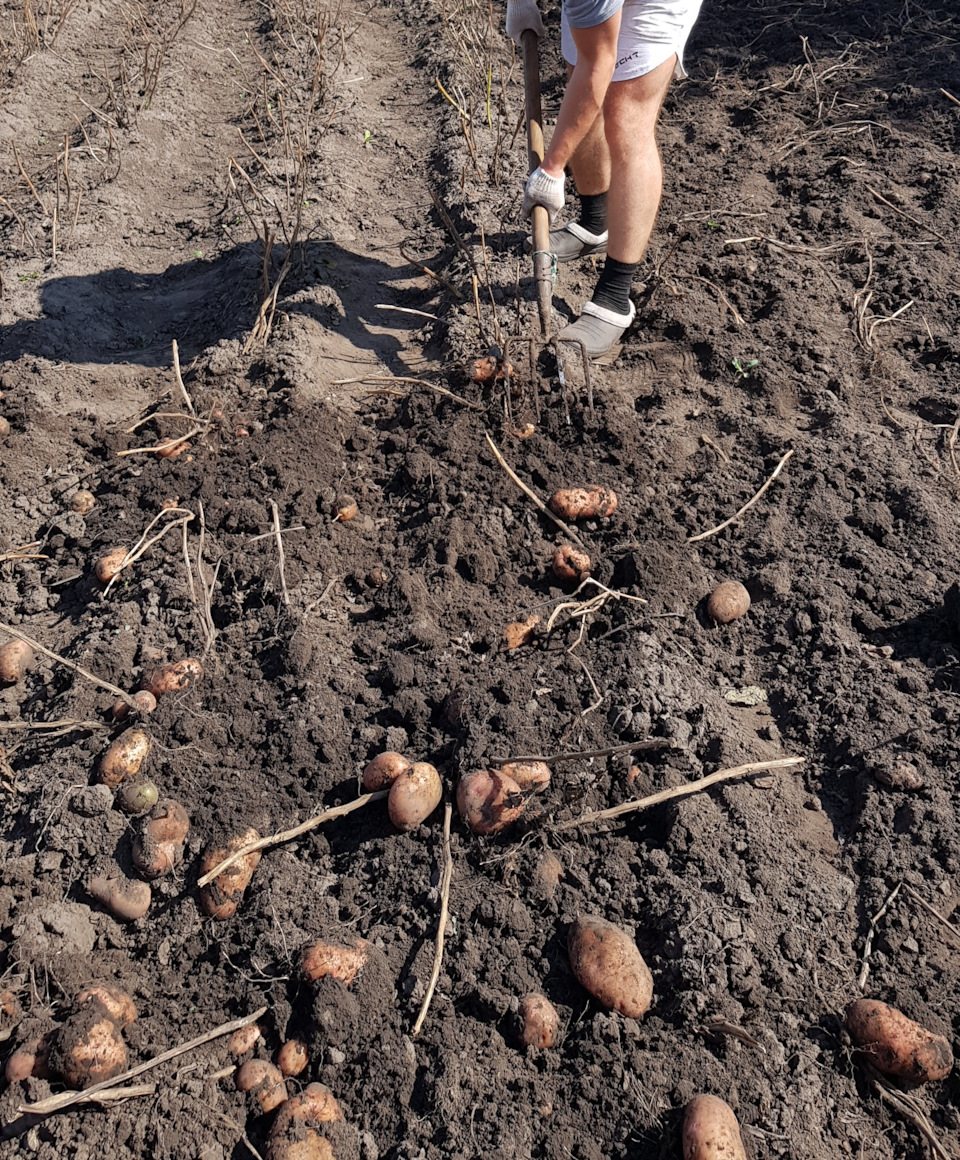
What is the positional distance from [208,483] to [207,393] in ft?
1.78

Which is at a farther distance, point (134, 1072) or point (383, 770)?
point (383, 770)

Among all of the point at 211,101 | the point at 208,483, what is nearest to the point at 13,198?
the point at 211,101

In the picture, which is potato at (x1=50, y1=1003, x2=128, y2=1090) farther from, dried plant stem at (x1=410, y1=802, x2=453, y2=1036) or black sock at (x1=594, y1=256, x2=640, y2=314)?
black sock at (x1=594, y1=256, x2=640, y2=314)

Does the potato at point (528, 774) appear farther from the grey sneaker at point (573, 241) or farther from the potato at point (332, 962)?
the grey sneaker at point (573, 241)

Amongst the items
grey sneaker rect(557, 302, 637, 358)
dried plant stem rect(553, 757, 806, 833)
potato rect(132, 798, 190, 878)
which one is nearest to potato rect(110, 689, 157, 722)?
potato rect(132, 798, 190, 878)

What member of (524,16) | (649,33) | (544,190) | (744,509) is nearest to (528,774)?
(744,509)

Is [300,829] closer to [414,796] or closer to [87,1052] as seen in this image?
[414,796]

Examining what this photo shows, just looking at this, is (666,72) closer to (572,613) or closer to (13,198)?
(572,613)

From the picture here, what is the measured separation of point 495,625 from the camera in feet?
7.83

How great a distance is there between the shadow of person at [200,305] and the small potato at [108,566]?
125 centimetres

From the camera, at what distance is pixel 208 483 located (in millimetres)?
2785

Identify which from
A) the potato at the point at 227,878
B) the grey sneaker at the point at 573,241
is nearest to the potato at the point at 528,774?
the potato at the point at 227,878

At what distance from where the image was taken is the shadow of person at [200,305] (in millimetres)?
3535

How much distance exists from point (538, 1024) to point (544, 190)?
8.74 feet
